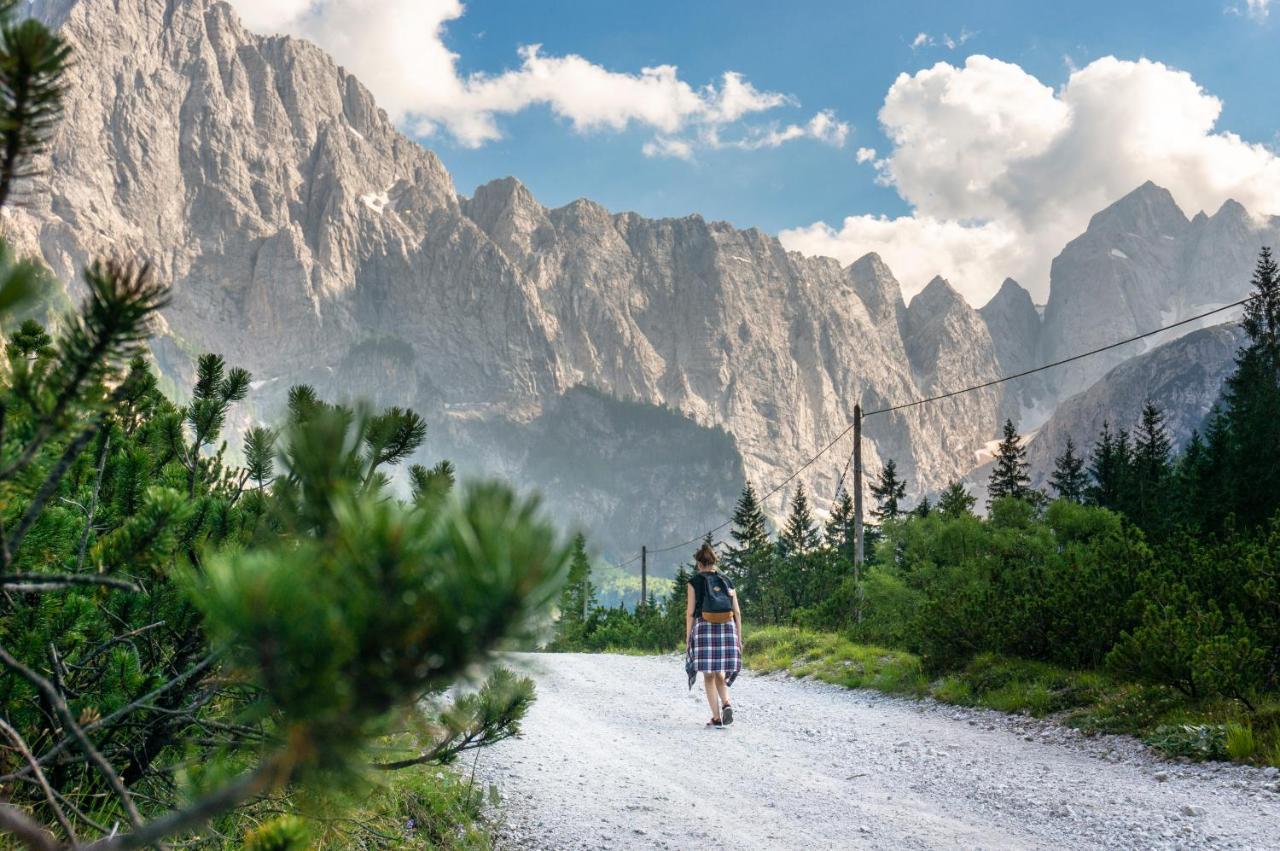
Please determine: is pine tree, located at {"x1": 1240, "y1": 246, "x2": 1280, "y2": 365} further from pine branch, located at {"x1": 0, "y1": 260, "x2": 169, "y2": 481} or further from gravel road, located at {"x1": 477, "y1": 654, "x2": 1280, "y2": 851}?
pine branch, located at {"x1": 0, "y1": 260, "x2": 169, "y2": 481}

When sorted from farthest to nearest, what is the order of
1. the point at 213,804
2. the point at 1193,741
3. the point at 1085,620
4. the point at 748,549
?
the point at 748,549 < the point at 1085,620 < the point at 1193,741 < the point at 213,804

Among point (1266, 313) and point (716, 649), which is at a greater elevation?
point (1266, 313)

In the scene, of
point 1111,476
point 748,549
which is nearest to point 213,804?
point 1111,476

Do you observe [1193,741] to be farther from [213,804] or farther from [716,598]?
[213,804]

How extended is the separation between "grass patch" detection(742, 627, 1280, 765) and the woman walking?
9.75 feet

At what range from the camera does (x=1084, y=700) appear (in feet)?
27.9

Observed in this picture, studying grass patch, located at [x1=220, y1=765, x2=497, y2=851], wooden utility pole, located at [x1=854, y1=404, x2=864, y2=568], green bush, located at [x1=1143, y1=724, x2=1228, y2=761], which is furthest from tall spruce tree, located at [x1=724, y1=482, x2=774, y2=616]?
grass patch, located at [x1=220, y1=765, x2=497, y2=851]

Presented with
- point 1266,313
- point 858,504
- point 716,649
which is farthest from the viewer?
Answer: point 1266,313

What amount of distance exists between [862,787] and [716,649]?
10.8 ft

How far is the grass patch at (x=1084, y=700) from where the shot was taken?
639cm

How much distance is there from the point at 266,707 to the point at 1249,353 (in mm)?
50931

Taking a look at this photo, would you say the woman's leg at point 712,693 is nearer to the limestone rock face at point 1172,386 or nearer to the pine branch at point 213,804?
the pine branch at point 213,804

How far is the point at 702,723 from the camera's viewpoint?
30.7ft

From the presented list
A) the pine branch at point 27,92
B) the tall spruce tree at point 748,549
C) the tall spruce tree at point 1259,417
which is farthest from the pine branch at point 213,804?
the tall spruce tree at point 748,549
